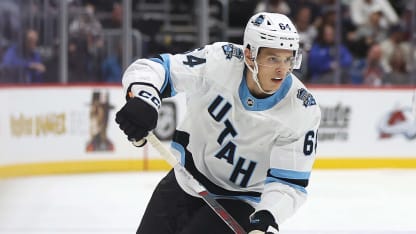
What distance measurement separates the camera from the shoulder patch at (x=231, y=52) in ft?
9.23

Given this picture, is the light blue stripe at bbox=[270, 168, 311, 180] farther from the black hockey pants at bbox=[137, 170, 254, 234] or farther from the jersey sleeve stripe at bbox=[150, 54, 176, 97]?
the jersey sleeve stripe at bbox=[150, 54, 176, 97]

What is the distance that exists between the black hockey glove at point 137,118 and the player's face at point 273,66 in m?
0.37

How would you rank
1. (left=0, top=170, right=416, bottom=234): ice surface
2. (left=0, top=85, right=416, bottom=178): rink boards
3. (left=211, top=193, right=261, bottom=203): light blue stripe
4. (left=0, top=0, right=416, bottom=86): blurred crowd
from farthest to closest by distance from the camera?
(left=0, top=0, right=416, bottom=86): blurred crowd → (left=0, top=85, right=416, bottom=178): rink boards → (left=0, top=170, right=416, bottom=234): ice surface → (left=211, top=193, right=261, bottom=203): light blue stripe

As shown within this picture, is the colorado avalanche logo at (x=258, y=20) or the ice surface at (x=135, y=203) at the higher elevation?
the colorado avalanche logo at (x=258, y=20)

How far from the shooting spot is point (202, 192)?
2826 millimetres

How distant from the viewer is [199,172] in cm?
294

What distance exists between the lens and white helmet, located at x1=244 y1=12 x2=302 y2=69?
2.61 meters

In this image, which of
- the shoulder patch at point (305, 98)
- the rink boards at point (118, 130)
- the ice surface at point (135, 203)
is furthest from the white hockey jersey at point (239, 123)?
the rink boards at point (118, 130)

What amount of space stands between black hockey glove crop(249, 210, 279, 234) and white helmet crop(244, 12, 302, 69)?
1.58 ft

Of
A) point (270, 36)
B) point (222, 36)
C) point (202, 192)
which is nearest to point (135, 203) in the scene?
point (202, 192)

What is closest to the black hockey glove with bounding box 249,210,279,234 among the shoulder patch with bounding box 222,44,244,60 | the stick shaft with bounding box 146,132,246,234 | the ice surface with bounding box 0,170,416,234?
the stick shaft with bounding box 146,132,246,234

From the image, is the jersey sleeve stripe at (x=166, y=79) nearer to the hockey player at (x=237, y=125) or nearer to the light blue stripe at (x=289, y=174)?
the hockey player at (x=237, y=125)

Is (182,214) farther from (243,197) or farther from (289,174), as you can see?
(289,174)

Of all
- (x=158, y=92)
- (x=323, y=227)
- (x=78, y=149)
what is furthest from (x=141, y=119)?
(x=78, y=149)
